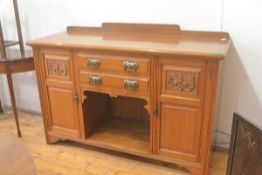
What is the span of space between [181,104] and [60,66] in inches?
36.2

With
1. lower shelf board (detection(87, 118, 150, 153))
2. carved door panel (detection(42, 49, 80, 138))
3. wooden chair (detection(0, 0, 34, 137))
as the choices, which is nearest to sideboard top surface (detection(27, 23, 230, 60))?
carved door panel (detection(42, 49, 80, 138))

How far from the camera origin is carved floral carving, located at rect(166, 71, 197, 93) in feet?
5.43

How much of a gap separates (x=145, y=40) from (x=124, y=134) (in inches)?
31.3

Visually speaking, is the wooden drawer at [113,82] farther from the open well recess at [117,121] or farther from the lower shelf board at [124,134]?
the lower shelf board at [124,134]

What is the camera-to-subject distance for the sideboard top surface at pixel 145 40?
1647 millimetres

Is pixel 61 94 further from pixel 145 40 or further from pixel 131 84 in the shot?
pixel 145 40

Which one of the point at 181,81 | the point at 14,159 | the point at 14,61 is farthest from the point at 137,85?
the point at 14,61

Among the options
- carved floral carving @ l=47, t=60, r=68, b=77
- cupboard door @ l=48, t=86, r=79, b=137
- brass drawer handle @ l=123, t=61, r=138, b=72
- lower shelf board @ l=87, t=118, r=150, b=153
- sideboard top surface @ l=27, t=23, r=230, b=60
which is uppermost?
sideboard top surface @ l=27, t=23, r=230, b=60

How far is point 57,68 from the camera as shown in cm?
203

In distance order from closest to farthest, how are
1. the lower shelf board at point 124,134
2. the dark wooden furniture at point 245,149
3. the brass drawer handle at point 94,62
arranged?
the dark wooden furniture at point 245,149
the brass drawer handle at point 94,62
the lower shelf board at point 124,134

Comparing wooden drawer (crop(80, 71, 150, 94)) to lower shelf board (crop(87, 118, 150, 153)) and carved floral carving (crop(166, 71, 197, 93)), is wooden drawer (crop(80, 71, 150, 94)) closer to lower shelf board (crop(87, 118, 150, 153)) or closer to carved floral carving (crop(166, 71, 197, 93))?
carved floral carving (crop(166, 71, 197, 93))

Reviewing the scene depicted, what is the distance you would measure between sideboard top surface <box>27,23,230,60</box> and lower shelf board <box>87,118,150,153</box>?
0.76m

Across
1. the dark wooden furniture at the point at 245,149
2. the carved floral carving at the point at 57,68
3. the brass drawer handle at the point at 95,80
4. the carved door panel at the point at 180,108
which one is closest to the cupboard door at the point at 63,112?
→ the carved floral carving at the point at 57,68

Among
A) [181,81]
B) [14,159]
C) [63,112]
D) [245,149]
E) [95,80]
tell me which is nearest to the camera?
[14,159]
